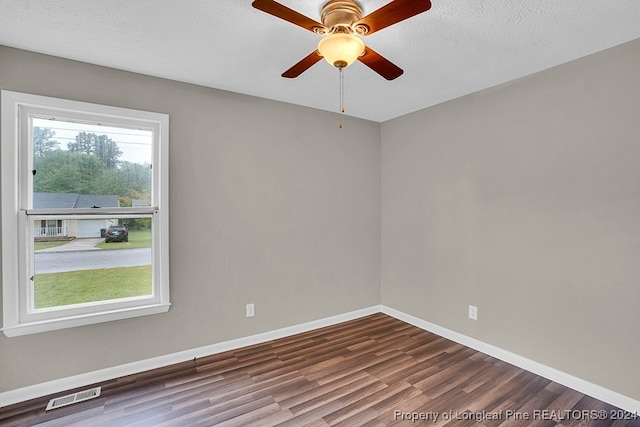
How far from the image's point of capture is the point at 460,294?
3.19 metres

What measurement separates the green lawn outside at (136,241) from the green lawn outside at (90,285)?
181mm

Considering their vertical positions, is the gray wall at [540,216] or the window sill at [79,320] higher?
the gray wall at [540,216]

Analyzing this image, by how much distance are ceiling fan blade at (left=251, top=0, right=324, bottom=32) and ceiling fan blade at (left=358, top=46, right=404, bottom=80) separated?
300 millimetres

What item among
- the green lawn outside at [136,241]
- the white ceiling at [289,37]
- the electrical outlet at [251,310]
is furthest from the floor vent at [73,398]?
the white ceiling at [289,37]

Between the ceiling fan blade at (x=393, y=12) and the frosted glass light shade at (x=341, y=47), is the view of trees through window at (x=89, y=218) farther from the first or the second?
the ceiling fan blade at (x=393, y=12)

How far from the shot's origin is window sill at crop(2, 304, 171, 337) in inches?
86.2

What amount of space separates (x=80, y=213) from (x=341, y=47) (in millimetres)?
2260

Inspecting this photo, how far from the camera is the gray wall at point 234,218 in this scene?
235cm

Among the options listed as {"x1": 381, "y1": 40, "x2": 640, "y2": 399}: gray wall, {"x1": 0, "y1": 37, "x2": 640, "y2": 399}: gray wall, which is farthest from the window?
{"x1": 381, "y1": 40, "x2": 640, "y2": 399}: gray wall

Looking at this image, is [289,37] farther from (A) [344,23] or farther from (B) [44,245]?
(B) [44,245]

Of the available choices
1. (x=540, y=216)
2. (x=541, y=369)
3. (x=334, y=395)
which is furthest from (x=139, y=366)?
(x=540, y=216)

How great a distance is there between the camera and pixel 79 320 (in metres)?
2.37

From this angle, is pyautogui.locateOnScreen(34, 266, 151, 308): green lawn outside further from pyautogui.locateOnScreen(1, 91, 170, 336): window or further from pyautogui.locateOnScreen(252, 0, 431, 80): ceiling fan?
pyautogui.locateOnScreen(252, 0, 431, 80): ceiling fan

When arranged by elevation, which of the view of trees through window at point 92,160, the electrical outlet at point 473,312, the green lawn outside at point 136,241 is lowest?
the electrical outlet at point 473,312
